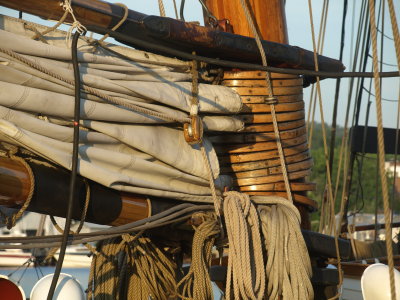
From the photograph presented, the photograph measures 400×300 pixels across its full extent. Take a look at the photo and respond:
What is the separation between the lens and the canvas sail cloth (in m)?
2.46

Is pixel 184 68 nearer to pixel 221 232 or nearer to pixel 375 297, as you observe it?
pixel 221 232

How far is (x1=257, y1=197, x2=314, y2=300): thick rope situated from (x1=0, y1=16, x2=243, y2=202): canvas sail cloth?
0.32 metres

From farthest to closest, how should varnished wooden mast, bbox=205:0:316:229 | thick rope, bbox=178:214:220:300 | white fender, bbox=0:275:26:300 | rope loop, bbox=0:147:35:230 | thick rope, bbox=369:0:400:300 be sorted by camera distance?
Result: varnished wooden mast, bbox=205:0:316:229, thick rope, bbox=178:214:220:300, white fender, bbox=0:275:26:300, rope loop, bbox=0:147:35:230, thick rope, bbox=369:0:400:300

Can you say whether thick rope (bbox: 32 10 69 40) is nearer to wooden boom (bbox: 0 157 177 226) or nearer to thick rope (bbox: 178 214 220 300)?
wooden boom (bbox: 0 157 177 226)

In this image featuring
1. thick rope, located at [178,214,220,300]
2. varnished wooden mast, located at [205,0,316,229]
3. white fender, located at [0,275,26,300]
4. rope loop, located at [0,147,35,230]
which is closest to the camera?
rope loop, located at [0,147,35,230]

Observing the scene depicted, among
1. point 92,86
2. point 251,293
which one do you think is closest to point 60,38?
point 92,86

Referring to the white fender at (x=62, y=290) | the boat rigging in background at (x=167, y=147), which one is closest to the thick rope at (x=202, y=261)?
the boat rigging in background at (x=167, y=147)

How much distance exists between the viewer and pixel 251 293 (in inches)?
108

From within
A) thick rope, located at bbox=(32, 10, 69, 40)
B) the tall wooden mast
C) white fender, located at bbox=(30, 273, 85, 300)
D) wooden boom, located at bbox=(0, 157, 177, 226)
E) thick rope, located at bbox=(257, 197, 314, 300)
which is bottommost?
white fender, located at bbox=(30, 273, 85, 300)

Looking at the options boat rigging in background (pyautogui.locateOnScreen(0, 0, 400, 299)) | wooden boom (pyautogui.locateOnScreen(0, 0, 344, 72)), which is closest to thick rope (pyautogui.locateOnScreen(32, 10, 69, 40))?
boat rigging in background (pyautogui.locateOnScreen(0, 0, 400, 299))

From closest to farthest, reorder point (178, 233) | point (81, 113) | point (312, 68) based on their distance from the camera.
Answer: point (81, 113)
point (178, 233)
point (312, 68)

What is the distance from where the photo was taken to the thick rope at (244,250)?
109 inches

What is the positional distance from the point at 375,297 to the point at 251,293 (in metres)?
0.54

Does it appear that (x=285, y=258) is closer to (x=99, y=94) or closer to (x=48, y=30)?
Result: (x=99, y=94)
